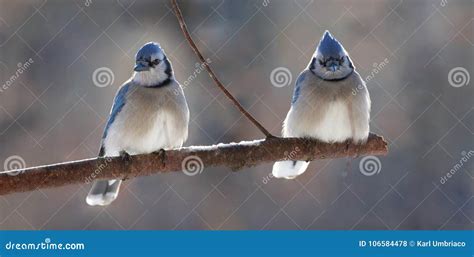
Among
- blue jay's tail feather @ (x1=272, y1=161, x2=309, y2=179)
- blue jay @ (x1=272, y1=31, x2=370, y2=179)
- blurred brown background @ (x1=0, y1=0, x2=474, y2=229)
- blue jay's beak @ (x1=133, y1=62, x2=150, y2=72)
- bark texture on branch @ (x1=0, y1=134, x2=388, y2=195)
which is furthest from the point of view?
blurred brown background @ (x1=0, y1=0, x2=474, y2=229)

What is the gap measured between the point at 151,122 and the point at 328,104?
2.04 feet

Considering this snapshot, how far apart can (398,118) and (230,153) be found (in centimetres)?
182

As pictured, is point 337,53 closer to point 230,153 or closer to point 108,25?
point 230,153

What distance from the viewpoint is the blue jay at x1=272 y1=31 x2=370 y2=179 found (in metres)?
2.82

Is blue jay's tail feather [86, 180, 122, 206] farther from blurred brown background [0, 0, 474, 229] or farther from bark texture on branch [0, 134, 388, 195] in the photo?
blurred brown background [0, 0, 474, 229]

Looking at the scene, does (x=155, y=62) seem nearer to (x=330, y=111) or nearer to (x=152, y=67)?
(x=152, y=67)

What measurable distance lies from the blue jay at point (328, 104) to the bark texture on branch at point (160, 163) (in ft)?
0.75

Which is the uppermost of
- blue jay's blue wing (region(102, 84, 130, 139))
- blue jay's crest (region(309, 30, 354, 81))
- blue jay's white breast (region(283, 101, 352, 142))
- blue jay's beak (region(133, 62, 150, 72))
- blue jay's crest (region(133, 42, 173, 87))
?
blue jay's crest (region(309, 30, 354, 81))

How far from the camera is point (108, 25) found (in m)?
4.15

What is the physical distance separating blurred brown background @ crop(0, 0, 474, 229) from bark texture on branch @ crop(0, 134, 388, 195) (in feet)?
4.30

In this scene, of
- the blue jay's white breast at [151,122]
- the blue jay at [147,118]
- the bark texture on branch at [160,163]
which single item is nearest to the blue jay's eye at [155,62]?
the blue jay at [147,118]

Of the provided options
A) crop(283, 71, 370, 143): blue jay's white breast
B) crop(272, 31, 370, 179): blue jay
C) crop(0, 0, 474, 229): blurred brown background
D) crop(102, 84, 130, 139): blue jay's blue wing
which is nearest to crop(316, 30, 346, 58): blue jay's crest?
crop(272, 31, 370, 179): blue jay

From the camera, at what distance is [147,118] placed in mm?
2867

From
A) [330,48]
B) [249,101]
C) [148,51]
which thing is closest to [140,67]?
[148,51]
